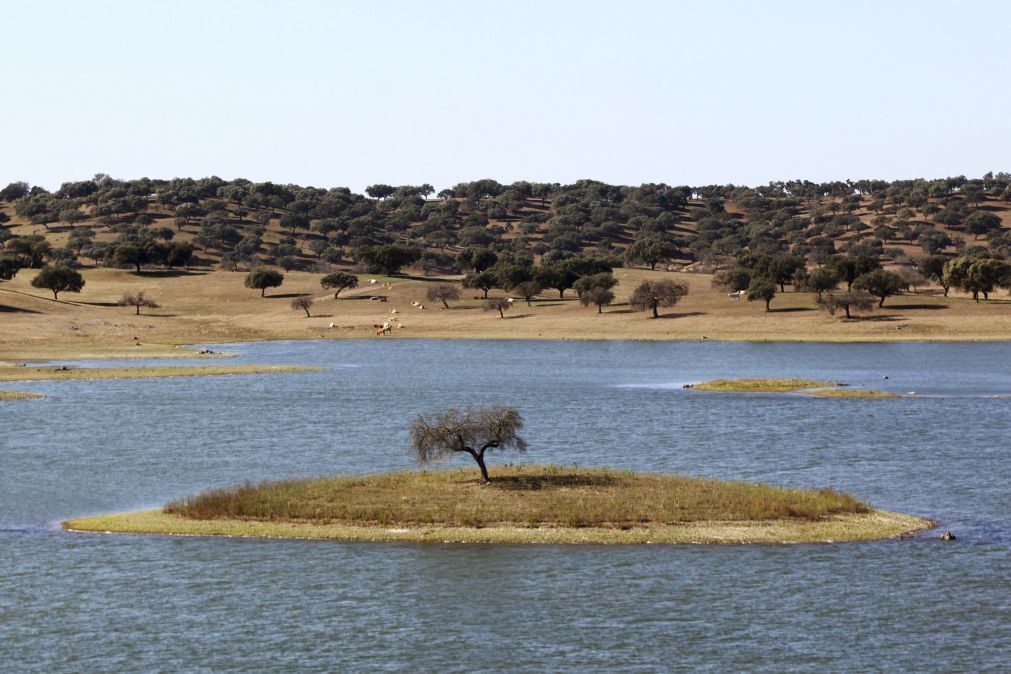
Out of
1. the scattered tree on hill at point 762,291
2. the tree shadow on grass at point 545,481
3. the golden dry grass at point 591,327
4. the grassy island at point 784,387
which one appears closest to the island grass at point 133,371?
the golden dry grass at point 591,327

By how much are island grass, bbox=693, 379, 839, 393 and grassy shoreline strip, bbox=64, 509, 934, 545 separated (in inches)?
2261

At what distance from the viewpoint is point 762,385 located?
383 feet

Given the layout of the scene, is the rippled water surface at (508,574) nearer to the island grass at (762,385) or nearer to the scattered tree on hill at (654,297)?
the island grass at (762,385)

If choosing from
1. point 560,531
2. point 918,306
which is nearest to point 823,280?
point 918,306

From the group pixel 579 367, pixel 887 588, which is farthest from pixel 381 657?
pixel 579 367

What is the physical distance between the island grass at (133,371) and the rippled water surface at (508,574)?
95.5 feet

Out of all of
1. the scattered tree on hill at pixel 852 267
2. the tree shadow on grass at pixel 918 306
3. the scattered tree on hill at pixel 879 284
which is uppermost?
the scattered tree on hill at pixel 852 267

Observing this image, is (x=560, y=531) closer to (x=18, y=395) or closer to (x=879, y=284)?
(x=18, y=395)

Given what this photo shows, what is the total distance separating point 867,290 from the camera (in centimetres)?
18725

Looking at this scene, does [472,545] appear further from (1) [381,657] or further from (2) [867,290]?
(2) [867,290]

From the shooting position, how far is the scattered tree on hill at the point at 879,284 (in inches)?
7249

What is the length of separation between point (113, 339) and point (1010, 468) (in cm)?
12327

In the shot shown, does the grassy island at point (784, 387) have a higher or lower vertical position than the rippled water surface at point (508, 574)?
higher

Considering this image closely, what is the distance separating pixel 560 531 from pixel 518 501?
4441mm
